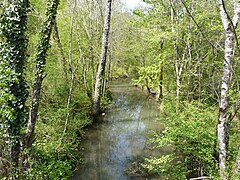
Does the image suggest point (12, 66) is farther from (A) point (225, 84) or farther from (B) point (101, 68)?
(B) point (101, 68)

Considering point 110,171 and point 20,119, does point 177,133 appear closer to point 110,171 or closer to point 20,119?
point 110,171

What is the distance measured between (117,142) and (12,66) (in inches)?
267

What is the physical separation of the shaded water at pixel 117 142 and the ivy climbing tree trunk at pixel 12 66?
303 cm

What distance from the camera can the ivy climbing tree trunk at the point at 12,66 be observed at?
507 cm

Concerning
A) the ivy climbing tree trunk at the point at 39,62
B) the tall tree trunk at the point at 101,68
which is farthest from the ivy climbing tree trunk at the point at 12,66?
the tall tree trunk at the point at 101,68

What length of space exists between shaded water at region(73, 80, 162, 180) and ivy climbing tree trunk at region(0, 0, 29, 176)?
3.03 m

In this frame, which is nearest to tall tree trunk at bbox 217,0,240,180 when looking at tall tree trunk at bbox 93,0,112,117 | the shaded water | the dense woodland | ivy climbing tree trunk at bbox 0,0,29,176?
the dense woodland

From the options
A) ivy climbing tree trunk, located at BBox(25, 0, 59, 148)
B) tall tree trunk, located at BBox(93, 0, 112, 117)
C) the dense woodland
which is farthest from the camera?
tall tree trunk, located at BBox(93, 0, 112, 117)

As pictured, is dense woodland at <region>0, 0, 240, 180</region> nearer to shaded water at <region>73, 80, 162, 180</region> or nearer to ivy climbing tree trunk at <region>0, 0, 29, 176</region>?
ivy climbing tree trunk at <region>0, 0, 29, 176</region>

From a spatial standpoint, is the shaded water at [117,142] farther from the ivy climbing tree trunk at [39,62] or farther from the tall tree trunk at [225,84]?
the tall tree trunk at [225,84]

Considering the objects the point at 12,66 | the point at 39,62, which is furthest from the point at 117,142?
the point at 12,66

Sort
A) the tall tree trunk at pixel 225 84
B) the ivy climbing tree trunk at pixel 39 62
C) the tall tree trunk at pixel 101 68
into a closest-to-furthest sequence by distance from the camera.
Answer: the tall tree trunk at pixel 225 84 → the ivy climbing tree trunk at pixel 39 62 → the tall tree trunk at pixel 101 68

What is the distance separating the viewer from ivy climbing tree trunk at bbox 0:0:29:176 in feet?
16.6

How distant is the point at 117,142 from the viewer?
35.4 feet
